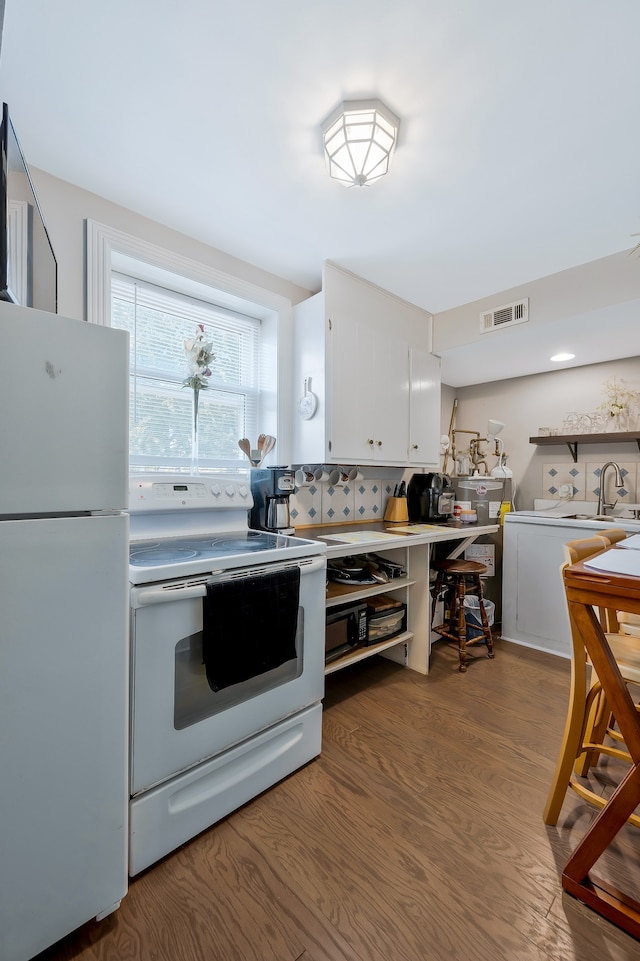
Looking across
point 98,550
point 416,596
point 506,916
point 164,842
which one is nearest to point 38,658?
point 98,550

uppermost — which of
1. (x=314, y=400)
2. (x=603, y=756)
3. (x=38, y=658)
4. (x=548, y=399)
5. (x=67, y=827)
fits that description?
(x=548, y=399)

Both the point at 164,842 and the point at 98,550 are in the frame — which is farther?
the point at 164,842

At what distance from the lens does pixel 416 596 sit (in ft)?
8.00

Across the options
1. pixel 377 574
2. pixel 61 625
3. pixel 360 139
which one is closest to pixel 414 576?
pixel 377 574

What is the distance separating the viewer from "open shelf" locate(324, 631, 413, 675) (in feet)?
6.33

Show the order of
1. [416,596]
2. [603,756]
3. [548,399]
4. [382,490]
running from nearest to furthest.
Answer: [603,756], [416,596], [382,490], [548,399]

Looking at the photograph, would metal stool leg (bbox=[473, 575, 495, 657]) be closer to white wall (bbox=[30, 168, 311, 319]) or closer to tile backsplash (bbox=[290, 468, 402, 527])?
tile backsplash (bbox=[290, 468, 402, 527])

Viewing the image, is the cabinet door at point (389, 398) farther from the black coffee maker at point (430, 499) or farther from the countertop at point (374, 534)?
the countertop at point (374, 534)

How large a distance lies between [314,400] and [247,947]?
204cm

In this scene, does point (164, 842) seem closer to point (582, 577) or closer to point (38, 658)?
point (38, 658)

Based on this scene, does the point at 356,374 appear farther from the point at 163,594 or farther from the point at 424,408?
the point at 163,594

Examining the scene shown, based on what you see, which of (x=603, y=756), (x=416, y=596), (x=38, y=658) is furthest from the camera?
(x=416, y=596)

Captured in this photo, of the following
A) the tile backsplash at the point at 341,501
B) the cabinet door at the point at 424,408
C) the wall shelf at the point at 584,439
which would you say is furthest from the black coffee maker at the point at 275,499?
the wall shelf at the point at 584,439

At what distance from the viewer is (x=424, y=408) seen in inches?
112
